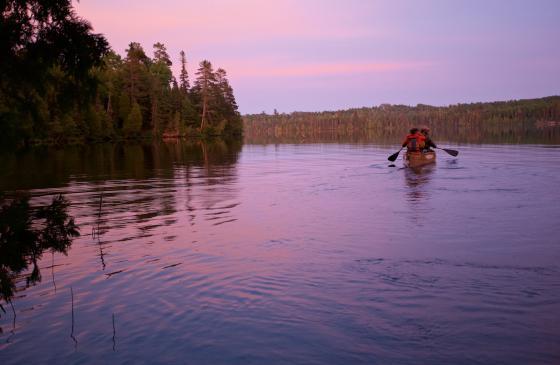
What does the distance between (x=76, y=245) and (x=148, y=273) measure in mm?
3339

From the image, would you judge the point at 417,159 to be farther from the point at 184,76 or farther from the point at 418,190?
the point at 184,76

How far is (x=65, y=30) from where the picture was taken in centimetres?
720

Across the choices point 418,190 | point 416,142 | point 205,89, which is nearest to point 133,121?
point 205,89

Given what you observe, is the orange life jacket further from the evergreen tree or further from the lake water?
the evergreen tree

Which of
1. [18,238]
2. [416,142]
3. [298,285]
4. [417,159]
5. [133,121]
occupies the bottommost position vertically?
[298,285]

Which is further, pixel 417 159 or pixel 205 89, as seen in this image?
pixel 205 89

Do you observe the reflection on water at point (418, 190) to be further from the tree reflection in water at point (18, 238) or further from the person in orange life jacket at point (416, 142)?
the tree reflection in water at point (18, 238)

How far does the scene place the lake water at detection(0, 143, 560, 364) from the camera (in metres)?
7.14

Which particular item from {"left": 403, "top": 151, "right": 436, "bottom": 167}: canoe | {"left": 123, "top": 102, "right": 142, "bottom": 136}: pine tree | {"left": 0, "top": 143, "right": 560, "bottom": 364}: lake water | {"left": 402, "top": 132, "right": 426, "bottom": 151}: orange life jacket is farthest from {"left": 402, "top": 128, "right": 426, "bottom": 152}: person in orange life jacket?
{"left": 123, "top": 102, "right": 142, "bottom": 136}: pine tree

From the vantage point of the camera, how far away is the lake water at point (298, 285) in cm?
714

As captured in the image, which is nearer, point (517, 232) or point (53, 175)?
point (517, 232)

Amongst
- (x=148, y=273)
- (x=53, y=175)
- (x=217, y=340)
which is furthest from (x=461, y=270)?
(x=53, y=175)

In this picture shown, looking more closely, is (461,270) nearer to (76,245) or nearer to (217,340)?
(217,340)

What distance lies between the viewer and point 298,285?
9.73 meters
